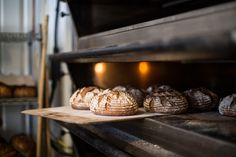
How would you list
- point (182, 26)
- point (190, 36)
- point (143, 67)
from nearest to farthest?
point (190, 36), point (182, 26), point (143, 67)

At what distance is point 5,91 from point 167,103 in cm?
161

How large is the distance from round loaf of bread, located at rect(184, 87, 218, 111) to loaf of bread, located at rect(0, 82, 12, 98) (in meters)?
1.59

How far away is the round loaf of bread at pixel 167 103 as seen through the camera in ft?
3.70

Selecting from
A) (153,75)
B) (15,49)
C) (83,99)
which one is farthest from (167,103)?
(15,49)

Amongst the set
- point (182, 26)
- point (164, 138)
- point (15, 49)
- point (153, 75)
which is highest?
point (15, 49)

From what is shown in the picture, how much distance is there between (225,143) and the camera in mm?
678

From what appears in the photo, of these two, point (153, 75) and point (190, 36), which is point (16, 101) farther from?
point (190, 36)

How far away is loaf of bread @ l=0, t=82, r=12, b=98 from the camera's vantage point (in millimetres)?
2316

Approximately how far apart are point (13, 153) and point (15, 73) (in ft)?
2.80

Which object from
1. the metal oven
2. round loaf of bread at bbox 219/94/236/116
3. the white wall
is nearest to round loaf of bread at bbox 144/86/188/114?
the metal oven

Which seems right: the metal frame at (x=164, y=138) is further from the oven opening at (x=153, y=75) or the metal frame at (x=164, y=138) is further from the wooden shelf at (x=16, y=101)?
the wooden shelf at (x=16, y=101)

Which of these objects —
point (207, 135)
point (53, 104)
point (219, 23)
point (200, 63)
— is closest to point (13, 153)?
point (53, 104)

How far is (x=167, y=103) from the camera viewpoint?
Answer: 113 centimetres

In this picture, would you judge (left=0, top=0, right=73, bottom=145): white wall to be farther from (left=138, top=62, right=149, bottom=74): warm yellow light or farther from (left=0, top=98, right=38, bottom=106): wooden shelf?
(left=138, top=62, right=149, bottom=74): warm yellow light
